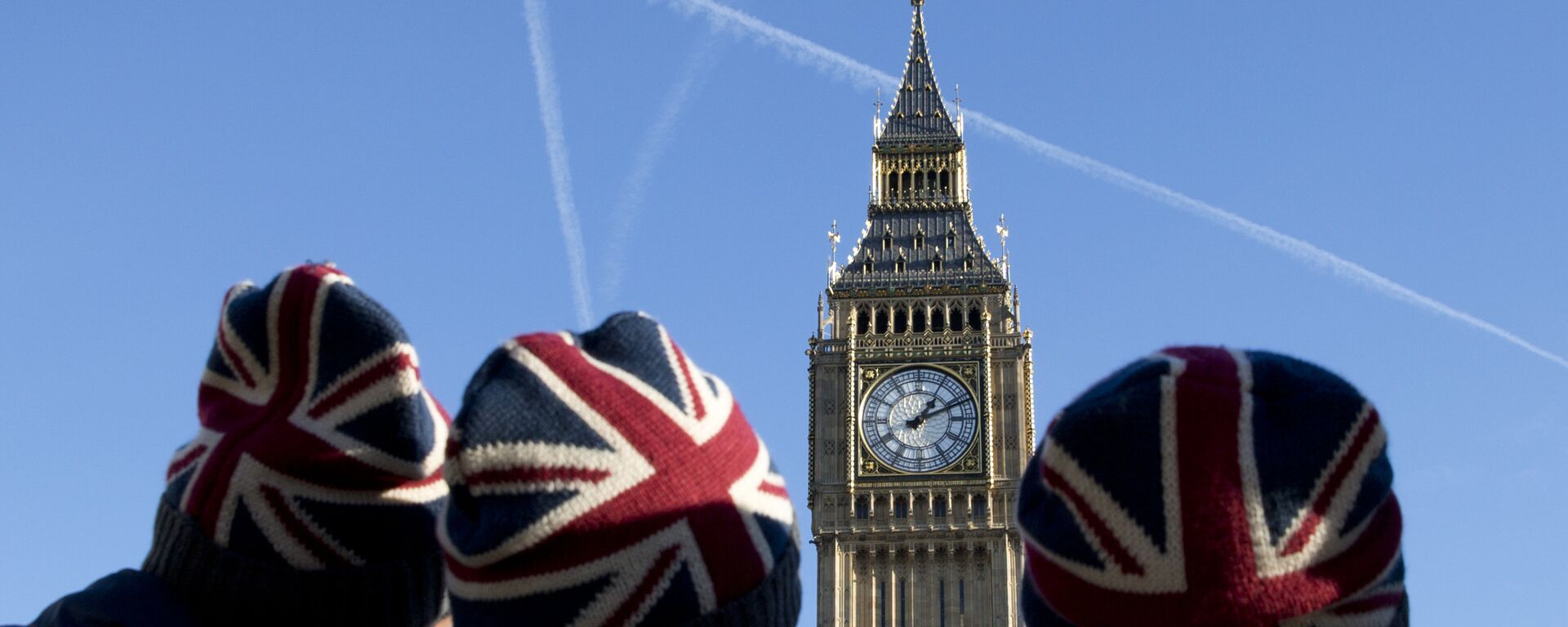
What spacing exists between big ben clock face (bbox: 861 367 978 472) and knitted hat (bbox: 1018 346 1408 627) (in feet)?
124

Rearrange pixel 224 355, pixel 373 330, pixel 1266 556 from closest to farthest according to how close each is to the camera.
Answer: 1. pixel 1266 556
2. pixel 373 330
3. pixel 224 355

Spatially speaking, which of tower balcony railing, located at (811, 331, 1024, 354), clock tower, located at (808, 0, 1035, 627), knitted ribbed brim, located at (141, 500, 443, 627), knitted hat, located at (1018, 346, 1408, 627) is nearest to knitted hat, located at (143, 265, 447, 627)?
knitted ribbed brim, located at (141, 500, 443, 627)

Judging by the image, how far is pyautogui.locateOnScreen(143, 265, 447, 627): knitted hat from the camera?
3928 millimetres

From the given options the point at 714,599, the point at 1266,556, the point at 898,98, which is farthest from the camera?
the point at 898,98

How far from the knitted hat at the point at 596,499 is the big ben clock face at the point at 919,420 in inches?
1473

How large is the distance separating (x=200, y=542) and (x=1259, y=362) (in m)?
2.12

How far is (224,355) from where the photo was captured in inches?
164

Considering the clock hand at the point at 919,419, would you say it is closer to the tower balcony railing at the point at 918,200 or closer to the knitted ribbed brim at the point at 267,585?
the tower balcony railing at the point at 918,200

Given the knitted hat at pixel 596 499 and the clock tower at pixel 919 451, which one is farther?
the clock tower at pixel 919 451

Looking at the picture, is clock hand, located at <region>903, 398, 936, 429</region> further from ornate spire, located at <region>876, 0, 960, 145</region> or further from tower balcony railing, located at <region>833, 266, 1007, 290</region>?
ornate spire, located at <region>876, 0, 960, 145</region>

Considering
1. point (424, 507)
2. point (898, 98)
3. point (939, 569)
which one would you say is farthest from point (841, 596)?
point (424, 507)

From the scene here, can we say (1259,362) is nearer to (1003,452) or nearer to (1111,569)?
(1111,569)

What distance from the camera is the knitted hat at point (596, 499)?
3434 mm

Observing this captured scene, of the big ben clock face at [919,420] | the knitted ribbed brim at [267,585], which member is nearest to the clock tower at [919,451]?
the big ben clock face at [919,420]
